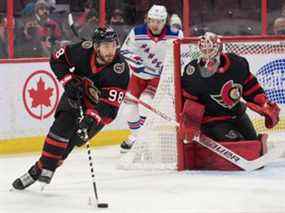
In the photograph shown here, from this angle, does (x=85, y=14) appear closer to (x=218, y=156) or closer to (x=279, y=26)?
(x=279, y=26)

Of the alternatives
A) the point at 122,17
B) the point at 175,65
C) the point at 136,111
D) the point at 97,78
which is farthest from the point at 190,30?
the point at 97,78

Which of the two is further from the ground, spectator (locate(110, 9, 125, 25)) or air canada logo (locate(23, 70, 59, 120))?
spectator (locate(110, 9, 125, 25))

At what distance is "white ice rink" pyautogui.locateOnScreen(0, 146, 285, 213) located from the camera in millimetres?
4285

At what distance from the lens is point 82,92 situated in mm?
4707

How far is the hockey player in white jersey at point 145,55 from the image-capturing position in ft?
20.7

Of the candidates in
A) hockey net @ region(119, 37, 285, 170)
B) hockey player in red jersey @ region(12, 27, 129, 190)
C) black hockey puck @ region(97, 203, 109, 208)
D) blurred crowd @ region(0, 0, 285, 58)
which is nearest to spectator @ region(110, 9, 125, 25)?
blurred crowd @ region(0, 0, 285, 58)

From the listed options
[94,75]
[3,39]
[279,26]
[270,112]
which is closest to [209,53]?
[270,112]

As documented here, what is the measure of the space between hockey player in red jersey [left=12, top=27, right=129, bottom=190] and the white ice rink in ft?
0.71

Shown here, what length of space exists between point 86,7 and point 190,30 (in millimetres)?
1125

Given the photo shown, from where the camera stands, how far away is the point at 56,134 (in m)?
4.56

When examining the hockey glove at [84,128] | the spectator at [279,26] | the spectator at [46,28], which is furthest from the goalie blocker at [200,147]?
the spectator at [279,26]

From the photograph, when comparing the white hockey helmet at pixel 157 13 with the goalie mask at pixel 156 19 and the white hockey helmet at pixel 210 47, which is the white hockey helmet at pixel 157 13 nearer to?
the goalie mask at pixel 156 19

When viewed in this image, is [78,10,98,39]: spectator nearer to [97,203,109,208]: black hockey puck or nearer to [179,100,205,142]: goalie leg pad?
[179,100,205,142]: goalie leg pad

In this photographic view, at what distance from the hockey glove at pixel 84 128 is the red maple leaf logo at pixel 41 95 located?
1.90 meters
